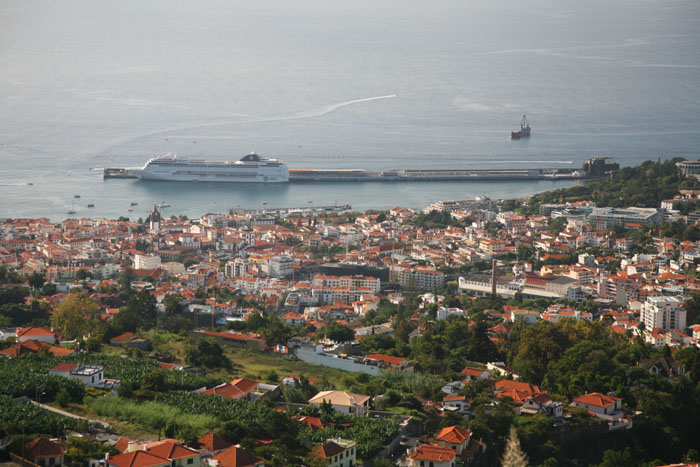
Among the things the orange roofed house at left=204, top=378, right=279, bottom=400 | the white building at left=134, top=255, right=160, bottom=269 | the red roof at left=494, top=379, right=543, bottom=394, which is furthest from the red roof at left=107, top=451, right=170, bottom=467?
the white building at left=134, top=255, right=160, bottom=269

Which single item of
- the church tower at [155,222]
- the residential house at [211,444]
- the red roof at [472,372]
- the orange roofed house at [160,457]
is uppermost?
the church tower at [155,222]

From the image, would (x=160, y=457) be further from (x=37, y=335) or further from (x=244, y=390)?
(x=37, y=335)

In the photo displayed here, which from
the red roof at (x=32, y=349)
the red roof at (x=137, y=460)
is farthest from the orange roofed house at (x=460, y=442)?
the red roof at (x=32, y=349)

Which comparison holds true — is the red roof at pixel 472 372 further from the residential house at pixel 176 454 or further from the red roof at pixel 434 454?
the residential house at pixel 176 454

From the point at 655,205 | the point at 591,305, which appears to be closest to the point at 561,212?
the point at 655,205

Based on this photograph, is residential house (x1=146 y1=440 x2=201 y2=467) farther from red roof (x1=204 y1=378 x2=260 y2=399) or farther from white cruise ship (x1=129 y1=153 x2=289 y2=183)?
white cruise ship (x1=129 y1=153 x2=289 y2=183)

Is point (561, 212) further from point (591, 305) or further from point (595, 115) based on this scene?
point (595, 115)

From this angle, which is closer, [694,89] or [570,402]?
[570,402]
